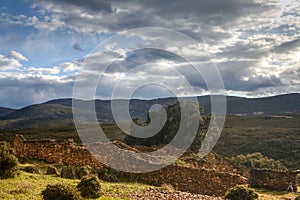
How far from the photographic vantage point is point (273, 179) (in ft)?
84.1

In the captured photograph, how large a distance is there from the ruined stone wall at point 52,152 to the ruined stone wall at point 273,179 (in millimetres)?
10483

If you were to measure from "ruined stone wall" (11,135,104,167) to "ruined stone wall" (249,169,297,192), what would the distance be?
1048cm

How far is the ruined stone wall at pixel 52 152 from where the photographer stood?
23.5m

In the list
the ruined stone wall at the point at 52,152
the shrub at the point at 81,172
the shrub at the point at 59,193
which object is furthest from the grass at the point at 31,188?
the ruined stone wall at the point at 52,152

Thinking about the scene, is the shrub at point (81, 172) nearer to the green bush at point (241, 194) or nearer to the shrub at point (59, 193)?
the green bush at point (241, 194)

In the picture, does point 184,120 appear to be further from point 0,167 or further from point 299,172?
point 0,167

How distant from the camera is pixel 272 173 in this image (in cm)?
2570

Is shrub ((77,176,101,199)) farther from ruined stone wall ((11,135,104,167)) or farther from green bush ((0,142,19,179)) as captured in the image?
ruined stone wall ((11,135,104,167))

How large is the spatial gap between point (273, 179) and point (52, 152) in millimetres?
14497

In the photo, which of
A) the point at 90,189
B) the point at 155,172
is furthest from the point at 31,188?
the point at 155,172

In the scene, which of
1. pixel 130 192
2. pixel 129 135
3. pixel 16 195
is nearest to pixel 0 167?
pixel 16 195

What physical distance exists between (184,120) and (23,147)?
76.6 ft

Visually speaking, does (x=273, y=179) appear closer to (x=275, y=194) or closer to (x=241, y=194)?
(x=275, y=194)

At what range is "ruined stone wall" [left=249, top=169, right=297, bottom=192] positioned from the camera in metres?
25.3
